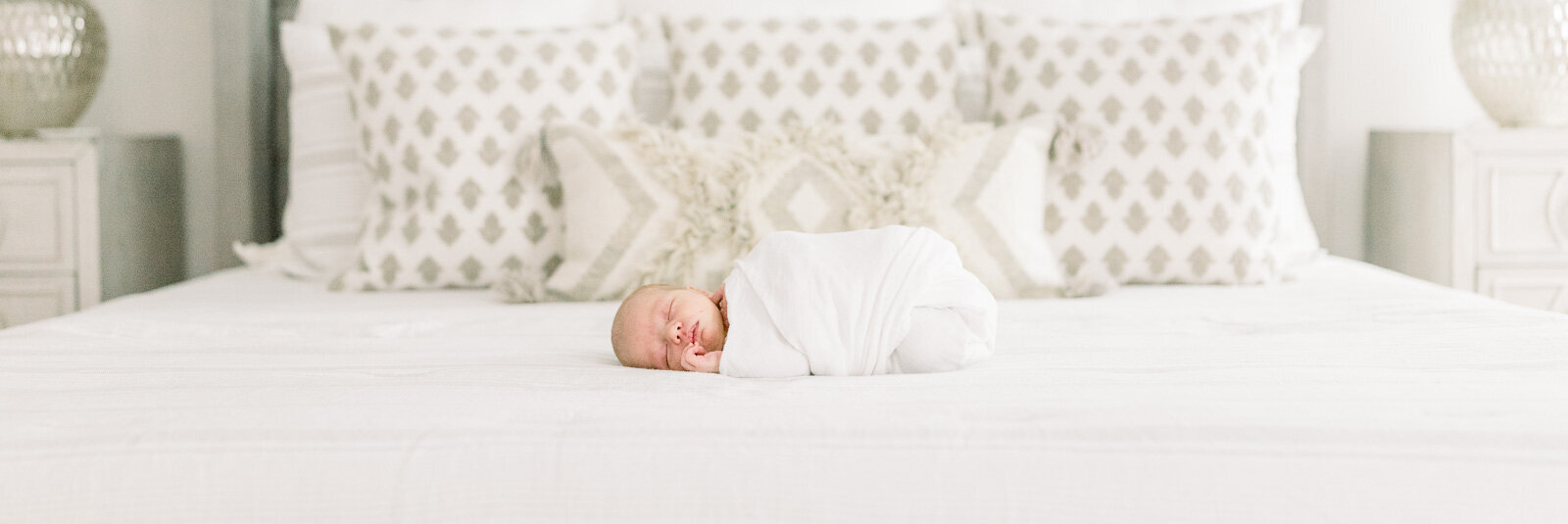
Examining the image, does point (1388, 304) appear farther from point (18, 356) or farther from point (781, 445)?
point (18, 356)

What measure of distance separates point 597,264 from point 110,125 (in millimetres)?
1500

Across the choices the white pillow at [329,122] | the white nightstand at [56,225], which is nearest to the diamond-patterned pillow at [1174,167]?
the white pillow at [329,122]

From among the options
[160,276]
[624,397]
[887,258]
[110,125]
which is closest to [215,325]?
[624,397]

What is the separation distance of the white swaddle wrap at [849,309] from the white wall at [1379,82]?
166 centimetres

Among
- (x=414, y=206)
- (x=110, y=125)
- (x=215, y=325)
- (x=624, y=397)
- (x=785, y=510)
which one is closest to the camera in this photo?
(x=785, y=510)

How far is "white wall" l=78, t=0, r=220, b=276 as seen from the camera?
249cm

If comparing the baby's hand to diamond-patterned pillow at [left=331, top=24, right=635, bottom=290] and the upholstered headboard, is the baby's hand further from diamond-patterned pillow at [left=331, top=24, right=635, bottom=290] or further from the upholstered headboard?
the upholstered headboard

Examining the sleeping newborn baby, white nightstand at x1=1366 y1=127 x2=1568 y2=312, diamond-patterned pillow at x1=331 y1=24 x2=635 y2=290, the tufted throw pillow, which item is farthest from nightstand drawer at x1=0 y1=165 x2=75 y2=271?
white nightstand at x1=1366 y1=127 x2=1568 y2=312

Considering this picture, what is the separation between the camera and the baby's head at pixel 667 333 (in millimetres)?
1144

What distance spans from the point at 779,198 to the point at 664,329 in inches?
20.0

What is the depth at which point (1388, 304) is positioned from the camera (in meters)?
1.48

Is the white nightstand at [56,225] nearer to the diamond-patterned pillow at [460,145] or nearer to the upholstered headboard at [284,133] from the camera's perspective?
the upholstered headboard at [284,133]

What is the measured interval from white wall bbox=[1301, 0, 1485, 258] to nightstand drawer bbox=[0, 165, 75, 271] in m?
2.40

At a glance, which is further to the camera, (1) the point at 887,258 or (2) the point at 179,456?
(1) the point at 887,258
